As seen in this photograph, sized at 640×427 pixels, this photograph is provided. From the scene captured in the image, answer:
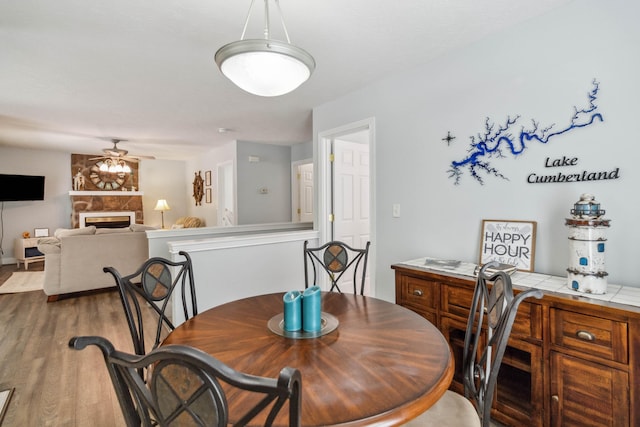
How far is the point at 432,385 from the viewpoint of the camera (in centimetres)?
92

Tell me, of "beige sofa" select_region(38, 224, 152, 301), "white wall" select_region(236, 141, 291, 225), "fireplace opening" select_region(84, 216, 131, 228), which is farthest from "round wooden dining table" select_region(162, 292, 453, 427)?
"fireplace opening" select_region(84, 216, 131, 228)

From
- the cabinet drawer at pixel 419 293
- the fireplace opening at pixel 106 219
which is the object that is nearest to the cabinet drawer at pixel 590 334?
the cabinet drawer at pixel 419 293

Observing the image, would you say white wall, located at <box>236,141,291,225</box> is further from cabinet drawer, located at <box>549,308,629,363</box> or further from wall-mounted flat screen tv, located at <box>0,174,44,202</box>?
cabinet drawer, located at <box>549,308,629,363</box>

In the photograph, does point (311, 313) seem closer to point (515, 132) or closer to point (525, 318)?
point (525, 318)

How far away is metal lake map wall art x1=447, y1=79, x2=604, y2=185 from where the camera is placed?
1772 millimetres

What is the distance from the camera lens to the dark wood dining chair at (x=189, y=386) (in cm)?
53

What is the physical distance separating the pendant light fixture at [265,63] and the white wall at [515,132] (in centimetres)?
144

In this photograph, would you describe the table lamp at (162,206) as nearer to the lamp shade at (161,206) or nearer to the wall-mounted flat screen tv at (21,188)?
the lamp shade at (161,206)

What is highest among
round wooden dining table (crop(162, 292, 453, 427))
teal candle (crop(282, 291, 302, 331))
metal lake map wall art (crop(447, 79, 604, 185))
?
metal lake map wall art (crop(447, 79, 604, 185))

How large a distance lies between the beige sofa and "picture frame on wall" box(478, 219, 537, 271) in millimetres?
4347

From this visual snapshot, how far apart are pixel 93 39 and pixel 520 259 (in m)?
3.16

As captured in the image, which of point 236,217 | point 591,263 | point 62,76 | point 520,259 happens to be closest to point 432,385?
point 591,263

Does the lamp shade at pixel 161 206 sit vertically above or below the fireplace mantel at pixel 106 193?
below

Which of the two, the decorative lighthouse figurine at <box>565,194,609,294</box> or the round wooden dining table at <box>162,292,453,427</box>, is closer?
the round wooden dining table at <box>162,292,453,427</box>
